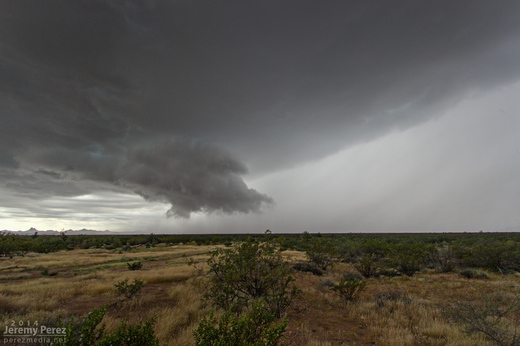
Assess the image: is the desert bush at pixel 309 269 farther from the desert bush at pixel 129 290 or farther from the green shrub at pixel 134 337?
the green shrub at pixel 134 337

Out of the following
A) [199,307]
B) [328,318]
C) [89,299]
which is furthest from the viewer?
[89,299]

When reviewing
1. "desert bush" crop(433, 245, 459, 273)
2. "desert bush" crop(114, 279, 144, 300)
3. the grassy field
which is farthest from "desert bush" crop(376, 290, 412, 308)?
"desert bush" crop(433, 245, 459, 273)

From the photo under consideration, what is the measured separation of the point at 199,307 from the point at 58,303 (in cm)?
702

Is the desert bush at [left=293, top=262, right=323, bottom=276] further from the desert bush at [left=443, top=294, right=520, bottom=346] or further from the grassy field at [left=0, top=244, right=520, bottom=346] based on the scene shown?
the desert bush at [left=443, top=294, right=520, bottom=346]

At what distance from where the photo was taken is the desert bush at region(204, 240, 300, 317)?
9531 millimetres

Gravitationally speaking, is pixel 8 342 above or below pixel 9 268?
above

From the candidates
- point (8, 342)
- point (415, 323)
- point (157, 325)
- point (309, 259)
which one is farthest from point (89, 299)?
point (309, 259)

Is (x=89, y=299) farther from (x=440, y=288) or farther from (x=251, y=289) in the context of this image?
(x=440, y=288)

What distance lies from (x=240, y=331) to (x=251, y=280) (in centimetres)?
675

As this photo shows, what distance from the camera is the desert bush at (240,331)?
3.85 m

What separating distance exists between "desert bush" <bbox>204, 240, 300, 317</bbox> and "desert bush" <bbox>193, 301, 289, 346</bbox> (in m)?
4.44

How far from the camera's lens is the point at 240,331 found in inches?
175

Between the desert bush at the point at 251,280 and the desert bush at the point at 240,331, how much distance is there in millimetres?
4444

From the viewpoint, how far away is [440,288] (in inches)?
562
